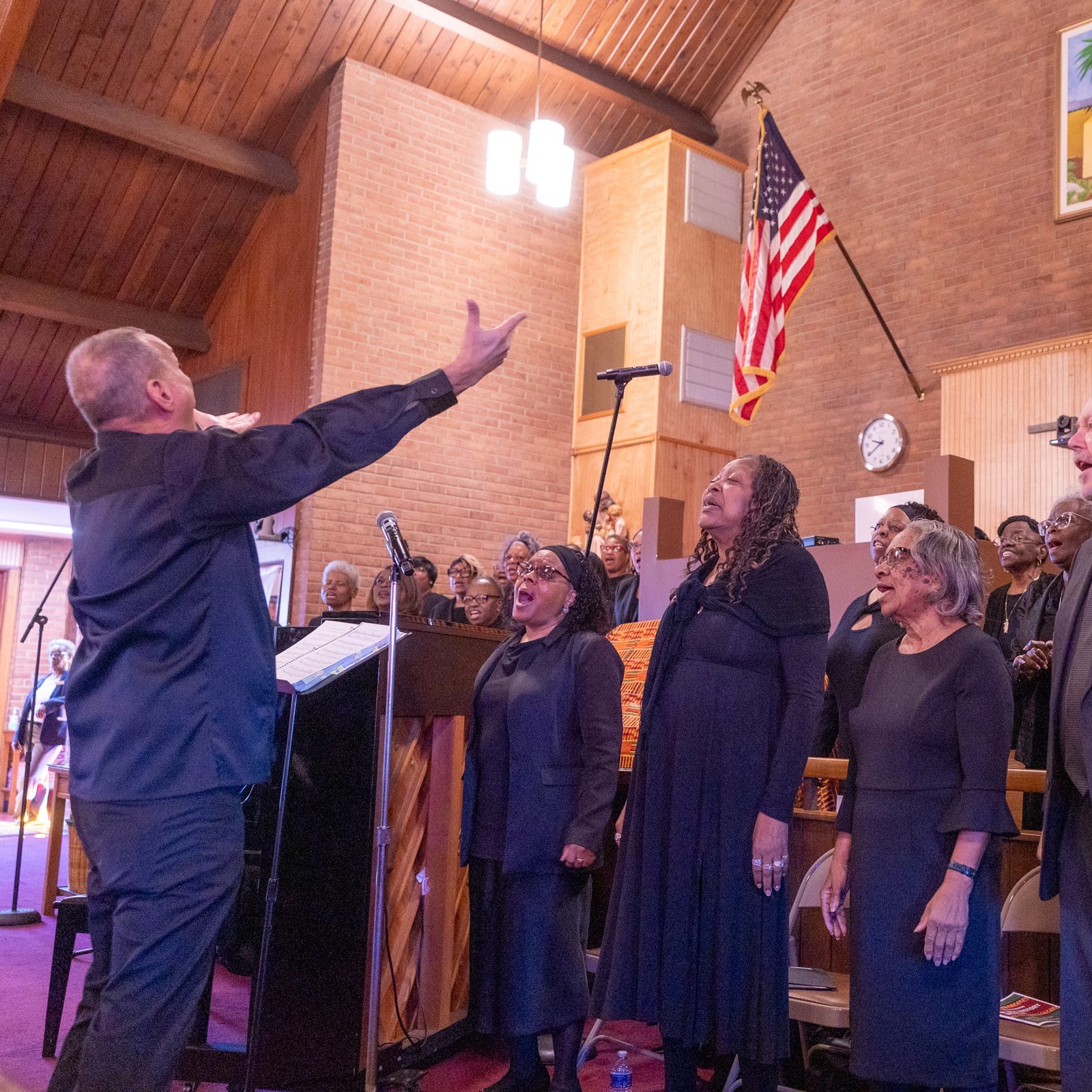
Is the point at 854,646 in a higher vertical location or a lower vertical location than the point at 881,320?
lower

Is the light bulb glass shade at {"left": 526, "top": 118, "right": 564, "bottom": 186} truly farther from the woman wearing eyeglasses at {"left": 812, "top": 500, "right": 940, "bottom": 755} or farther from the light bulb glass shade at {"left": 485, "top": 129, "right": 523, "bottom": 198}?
the woman wearing eyeglasses at {"left": 812, "top": 500, "right": 940, "bottom": 755}

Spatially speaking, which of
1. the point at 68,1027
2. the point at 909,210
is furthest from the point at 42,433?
the point at 68,1027

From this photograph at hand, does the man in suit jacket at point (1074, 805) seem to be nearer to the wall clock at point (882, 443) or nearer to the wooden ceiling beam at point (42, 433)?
the wall clock at point (882, 443)

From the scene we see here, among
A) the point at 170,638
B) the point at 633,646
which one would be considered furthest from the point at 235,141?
the point at 170,638

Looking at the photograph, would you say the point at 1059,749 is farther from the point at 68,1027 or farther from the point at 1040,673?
the point at 68,1027

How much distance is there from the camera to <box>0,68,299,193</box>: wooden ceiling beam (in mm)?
8492

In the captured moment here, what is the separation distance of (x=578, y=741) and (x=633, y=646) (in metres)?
1.72

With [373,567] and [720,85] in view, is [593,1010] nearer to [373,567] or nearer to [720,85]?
[373,567]

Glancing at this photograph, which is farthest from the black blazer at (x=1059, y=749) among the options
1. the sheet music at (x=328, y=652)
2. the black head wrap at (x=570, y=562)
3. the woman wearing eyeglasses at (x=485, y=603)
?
the woman wearing eyeglasses at (x=485, y=603)

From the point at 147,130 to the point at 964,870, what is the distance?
28.6 ft

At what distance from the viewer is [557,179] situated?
333 inches

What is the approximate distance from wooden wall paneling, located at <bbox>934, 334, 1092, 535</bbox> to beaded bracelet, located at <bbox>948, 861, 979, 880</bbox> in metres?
5.95

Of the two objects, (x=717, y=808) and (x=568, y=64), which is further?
(x=568, y=64)

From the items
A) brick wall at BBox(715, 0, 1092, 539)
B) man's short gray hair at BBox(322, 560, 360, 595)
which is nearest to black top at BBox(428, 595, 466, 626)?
man's short gray hair at BBox(322, 560, 360, 595)
